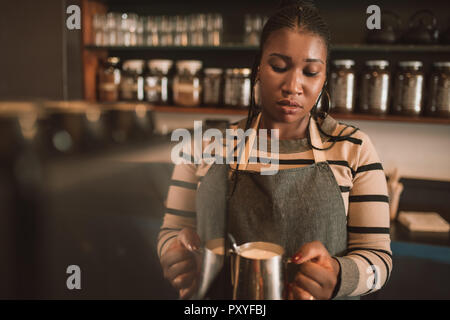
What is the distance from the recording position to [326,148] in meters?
0.91

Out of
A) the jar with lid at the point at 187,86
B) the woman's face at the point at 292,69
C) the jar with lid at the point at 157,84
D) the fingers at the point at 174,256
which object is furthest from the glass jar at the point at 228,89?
the fingers at the point at 174,256

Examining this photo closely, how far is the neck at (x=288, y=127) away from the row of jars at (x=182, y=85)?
89 cm

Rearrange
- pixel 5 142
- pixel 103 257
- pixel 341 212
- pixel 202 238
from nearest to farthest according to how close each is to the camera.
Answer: pixel 5 142 < pixel 103 257 < pixel 202 238 < pixel 341 212

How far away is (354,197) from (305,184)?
0.35 ft

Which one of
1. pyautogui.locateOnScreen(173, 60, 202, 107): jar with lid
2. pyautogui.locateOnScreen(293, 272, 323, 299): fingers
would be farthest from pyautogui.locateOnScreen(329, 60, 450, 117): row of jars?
pyautogui.locateOnScreen(293, 272, 323, 299): fingers

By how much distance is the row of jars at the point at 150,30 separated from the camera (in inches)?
73.9

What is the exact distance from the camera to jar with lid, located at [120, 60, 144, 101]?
1832 millimetres

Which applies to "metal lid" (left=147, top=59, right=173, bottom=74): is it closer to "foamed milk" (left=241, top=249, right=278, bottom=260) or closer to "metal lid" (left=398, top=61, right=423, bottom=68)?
"metal lid" (left=398, top=61, right=423, bottom=68)

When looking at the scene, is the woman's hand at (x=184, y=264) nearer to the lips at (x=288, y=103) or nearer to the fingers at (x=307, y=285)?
the fingers at (x=307, y=285)

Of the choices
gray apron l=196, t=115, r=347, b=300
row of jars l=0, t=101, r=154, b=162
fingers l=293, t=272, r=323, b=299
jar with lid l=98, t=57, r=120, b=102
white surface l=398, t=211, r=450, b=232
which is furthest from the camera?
jar with lid l=98, t=57, r=120, b=102

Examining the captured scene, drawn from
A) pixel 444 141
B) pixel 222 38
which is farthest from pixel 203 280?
pixel 444 141

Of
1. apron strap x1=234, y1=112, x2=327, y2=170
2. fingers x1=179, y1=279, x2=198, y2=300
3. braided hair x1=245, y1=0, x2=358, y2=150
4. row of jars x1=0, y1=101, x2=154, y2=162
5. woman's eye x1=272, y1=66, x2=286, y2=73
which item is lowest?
fingers x1=179, y1=279, x2=198, y2=300
